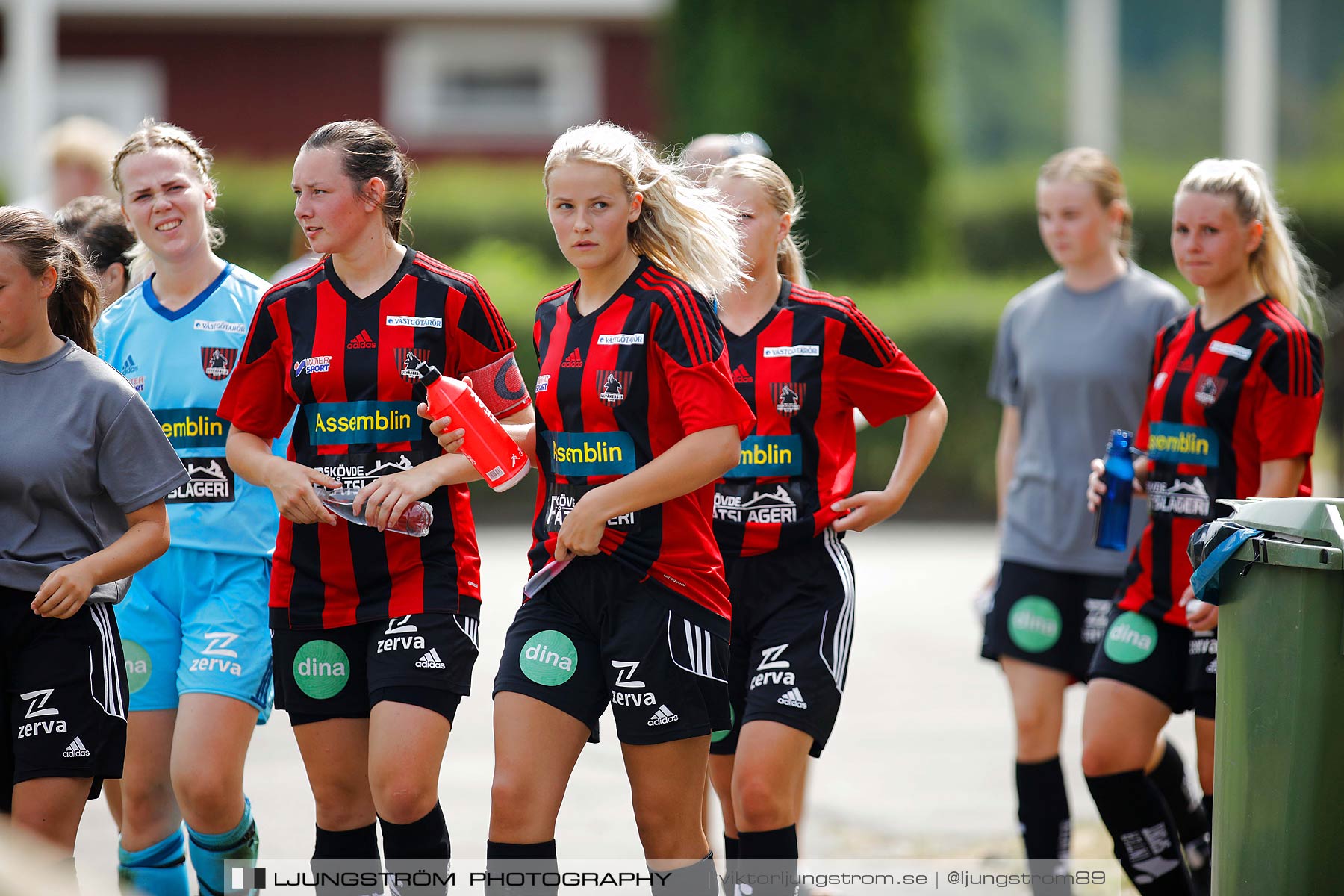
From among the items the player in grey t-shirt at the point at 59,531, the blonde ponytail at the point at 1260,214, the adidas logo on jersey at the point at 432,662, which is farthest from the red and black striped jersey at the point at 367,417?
the blonde ponytail at the point at 1260,214

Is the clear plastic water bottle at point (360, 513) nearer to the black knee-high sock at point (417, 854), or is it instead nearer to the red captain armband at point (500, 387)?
the red captain armband at point (500, 387)

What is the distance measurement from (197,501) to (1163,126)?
44.4m

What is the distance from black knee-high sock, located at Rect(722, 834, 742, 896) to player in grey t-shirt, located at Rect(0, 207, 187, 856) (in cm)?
166

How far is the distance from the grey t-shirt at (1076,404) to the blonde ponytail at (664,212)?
5.83 feet

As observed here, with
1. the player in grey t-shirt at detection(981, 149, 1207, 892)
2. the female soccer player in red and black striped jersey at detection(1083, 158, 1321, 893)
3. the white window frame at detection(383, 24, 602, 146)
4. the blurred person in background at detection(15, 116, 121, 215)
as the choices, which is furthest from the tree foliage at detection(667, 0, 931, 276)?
the female soccer player in red and black striped jersey at detection(1083, 158, 1321, 893)

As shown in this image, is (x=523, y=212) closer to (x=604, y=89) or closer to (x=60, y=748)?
(x=604, y=89)

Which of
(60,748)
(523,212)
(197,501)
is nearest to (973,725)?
(197,501)

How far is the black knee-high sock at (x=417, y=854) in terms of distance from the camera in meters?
3.82

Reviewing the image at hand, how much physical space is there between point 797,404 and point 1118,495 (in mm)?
1133

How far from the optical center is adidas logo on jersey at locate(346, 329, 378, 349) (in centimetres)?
395

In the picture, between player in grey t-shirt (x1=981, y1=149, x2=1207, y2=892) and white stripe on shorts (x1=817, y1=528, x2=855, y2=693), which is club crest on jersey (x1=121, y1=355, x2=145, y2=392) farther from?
player in grey t-shirt (x1=981, y1=149, x2=1207, y2=892)

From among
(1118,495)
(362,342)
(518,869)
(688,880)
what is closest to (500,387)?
(362,342)

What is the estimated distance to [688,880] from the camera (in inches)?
149

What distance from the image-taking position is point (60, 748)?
145 inches
